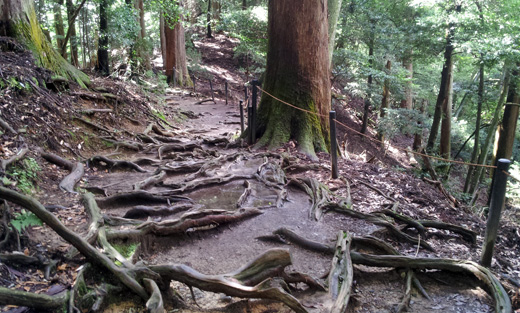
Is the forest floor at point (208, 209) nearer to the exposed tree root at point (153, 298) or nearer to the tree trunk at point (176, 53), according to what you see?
the exposed tree root at point (153, 298)

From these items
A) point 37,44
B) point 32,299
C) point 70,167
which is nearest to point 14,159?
point 70,167

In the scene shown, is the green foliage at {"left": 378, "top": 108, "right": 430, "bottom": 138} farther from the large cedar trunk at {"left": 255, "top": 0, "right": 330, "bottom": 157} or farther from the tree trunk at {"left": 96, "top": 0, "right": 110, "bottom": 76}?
the tree trunk at {"left": 96, "top": 0, "right": 110, "bottom": 76}

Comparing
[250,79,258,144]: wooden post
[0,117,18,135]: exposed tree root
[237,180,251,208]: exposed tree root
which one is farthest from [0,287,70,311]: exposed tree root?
[250,79,258,144]: wooden post

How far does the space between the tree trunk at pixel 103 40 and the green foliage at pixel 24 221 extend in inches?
451

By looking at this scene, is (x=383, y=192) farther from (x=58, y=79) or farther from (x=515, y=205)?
(x=515, y=205)

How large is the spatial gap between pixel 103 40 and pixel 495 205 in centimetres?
1381

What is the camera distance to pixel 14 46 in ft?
23.5

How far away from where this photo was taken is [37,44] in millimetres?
7633

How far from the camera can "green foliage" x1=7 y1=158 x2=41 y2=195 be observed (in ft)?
14.5

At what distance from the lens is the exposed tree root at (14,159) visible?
4.22m

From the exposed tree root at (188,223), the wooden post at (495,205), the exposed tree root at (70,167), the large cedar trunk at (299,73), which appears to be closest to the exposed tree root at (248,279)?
the exposed tree root at (188,223)

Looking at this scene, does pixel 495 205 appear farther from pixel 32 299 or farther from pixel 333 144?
pixel 32 299

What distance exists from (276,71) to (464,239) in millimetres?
5416

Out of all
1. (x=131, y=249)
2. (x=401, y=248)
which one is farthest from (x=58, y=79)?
(x=401, y=248)
